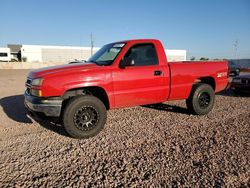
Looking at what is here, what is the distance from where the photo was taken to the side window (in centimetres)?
524

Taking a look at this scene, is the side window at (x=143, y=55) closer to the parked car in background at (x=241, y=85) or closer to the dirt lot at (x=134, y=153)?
the dirt lot at (x=134, y=153)

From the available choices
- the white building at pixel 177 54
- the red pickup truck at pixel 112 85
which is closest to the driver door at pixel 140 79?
the red pickup truck at pixel 112 85

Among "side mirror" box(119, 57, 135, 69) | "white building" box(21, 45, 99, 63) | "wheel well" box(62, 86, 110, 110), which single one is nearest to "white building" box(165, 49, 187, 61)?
"white building" box(21, 45, 99, 63)

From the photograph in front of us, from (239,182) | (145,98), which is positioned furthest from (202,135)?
(239,182)

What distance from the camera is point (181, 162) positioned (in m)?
3.54

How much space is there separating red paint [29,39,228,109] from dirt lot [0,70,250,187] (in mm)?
682

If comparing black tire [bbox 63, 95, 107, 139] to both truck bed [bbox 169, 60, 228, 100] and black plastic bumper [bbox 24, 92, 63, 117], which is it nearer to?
black plastic bumper [bbox 24, 92, 63, 117]

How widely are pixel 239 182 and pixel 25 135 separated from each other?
154 inches

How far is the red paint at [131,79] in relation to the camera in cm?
446

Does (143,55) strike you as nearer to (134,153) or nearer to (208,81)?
(208,81)

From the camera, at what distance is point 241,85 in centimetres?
951

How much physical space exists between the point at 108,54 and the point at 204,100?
2891 mm

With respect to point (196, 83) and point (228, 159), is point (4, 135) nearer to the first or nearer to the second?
point (228, 159)

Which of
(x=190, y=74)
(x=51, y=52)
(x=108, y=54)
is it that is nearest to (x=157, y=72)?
(x=190, y=74)
